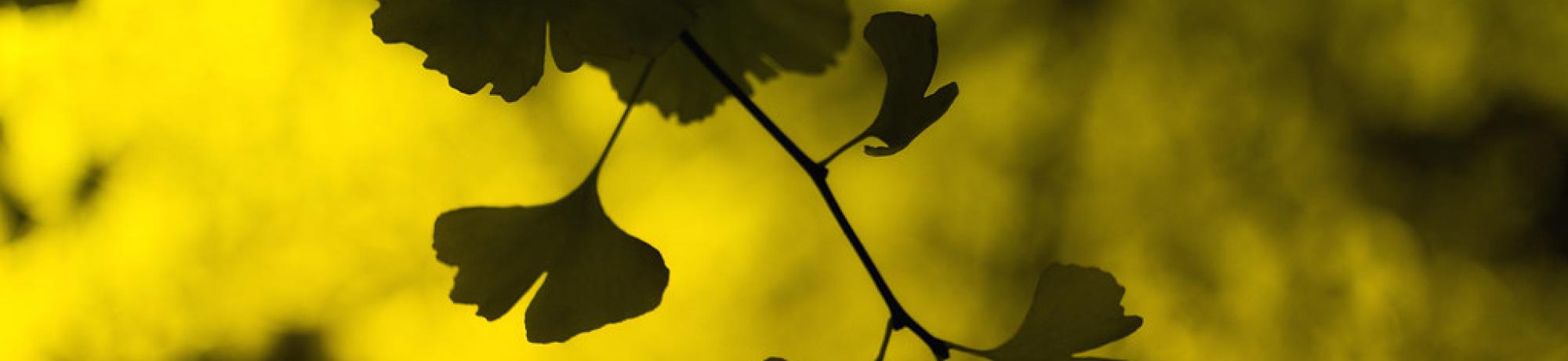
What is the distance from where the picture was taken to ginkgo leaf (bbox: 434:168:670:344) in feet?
0.81

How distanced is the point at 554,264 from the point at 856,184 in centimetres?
27

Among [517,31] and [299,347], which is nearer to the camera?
[517,31]

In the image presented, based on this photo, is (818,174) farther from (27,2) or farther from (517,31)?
(27,2)

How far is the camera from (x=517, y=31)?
222 millimetres

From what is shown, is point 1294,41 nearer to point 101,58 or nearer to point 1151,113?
point 1151,113

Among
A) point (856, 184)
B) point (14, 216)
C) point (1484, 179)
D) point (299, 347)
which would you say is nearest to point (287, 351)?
point (299, 347)

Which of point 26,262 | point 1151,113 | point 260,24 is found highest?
point 1151,113

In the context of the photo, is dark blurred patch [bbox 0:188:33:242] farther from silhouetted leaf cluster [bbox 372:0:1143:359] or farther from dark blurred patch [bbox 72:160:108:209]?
silhouetted leaf cluster [bbox 372:0:1143:359]

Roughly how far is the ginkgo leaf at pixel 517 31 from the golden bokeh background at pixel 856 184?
27cm

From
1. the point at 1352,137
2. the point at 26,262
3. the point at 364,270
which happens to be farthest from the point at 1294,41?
the point at 26,262

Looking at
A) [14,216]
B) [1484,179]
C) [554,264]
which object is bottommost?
[14,216]

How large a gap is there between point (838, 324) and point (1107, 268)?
12 centimetres

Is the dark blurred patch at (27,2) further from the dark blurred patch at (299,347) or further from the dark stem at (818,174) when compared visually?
the dark stem at (818,174)

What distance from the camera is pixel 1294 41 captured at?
49 centimetres
